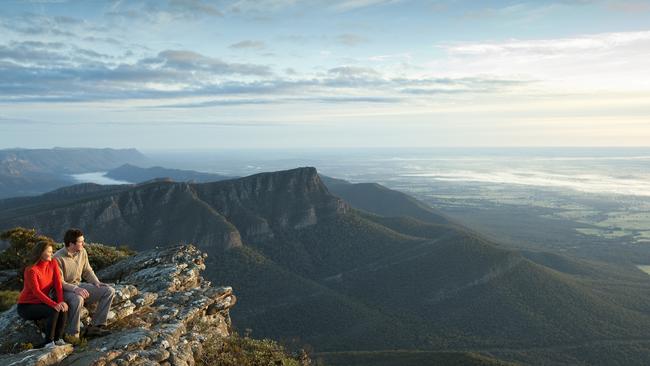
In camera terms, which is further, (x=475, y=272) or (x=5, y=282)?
(x=475, y=272)

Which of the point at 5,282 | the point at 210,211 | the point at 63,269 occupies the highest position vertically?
the point at 63,269

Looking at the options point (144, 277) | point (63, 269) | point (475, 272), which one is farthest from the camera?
point (475, 272)

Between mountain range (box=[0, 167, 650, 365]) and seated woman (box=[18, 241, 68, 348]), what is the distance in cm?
6810

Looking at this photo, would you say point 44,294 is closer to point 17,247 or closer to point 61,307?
point 61,307

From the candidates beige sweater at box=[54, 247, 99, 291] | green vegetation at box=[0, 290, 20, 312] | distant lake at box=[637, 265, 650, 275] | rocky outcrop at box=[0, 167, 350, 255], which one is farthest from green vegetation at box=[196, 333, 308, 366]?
distant lake at box=[637, 265, 650, 275]

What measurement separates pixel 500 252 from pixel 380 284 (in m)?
35.5

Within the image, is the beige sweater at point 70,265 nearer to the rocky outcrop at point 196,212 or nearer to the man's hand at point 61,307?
the man's hand at point 61,307

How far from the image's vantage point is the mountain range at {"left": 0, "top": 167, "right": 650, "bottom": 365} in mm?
95500

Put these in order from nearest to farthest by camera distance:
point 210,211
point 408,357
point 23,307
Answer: point 23,307, point 408,357, point 210,211

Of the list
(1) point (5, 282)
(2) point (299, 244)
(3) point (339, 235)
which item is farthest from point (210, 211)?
(1) point (5, 282)

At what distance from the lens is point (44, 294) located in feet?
49.4

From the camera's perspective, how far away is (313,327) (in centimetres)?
9894

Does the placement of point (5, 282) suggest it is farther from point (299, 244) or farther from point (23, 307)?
point (299, 244)

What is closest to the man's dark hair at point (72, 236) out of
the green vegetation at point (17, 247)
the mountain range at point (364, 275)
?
the green vegetation at point (17, 247)
